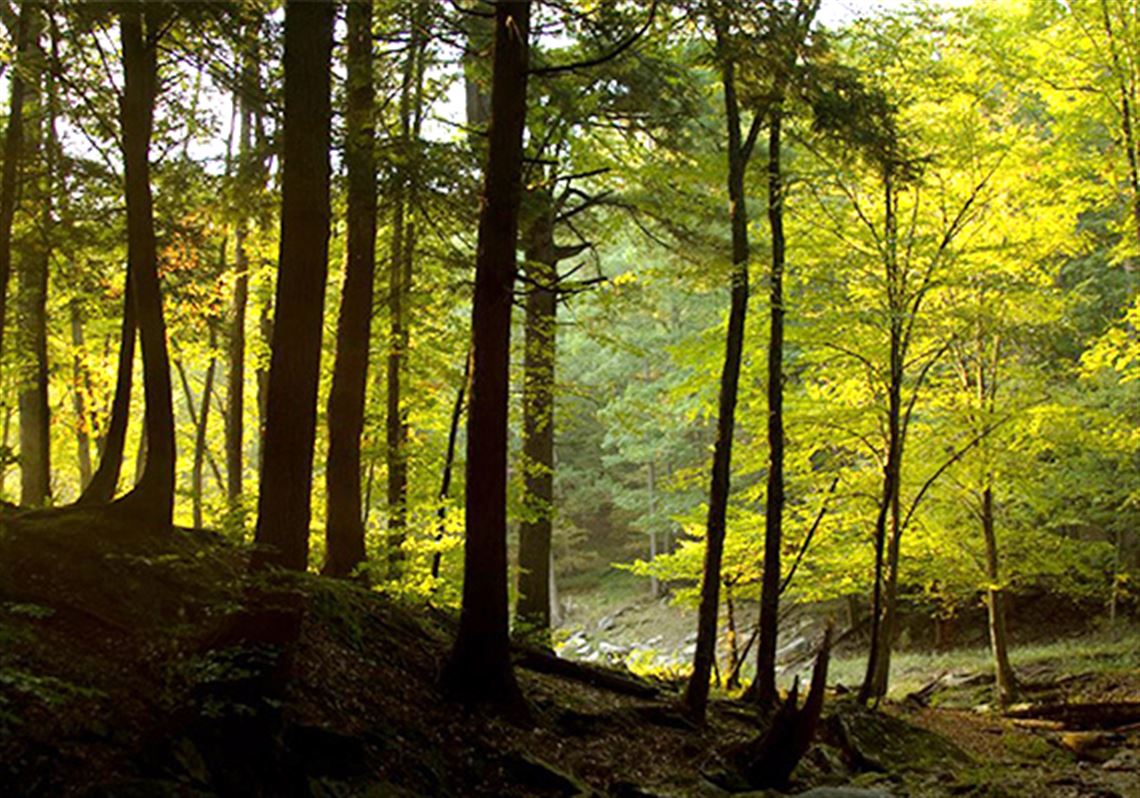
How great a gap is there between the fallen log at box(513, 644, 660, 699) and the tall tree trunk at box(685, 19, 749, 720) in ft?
1.95

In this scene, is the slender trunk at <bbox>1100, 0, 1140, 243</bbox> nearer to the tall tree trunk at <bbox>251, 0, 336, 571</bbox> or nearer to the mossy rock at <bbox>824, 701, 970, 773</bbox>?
the mossy rock at <bbox>824, 701, 970, 773</bbox>

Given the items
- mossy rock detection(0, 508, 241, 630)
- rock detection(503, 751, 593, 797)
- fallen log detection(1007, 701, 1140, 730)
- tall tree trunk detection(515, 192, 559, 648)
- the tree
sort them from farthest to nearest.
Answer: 1. fallen log detection(1007, 701, 1140, 730)
2. tall tree trunk detection(515, 192, 559, 648)
3. the tree
4. rock detection(503, 751, 593, 797)
5. mossy rock detection(0, 508, 241, 630)

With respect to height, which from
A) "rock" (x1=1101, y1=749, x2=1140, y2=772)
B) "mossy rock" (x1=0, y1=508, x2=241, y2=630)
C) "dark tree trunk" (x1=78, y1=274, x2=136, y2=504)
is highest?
"dark tree trunk" (x1=78, y1=274, x2=136, y2=504)

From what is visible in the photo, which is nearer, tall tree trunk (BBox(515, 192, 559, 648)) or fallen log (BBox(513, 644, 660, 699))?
fallen log (BBox(513, 644, 660, 699))

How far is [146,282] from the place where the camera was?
621 cm

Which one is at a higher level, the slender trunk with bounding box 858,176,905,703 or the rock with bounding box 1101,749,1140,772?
the slender trunk with bounding box 858,176,905,703

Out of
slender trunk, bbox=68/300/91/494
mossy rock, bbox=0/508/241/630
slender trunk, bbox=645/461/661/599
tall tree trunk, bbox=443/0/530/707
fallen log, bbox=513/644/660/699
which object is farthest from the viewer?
slender trunk, bbox=645/461/661/599

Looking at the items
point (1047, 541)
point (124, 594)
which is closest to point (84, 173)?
point (124, 594)

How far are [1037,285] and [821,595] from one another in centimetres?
617

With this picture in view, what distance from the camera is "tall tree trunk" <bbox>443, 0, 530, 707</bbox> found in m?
6.46

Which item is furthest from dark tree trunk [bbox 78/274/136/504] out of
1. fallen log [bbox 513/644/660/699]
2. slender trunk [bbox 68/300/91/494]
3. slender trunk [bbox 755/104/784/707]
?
slender trunk [bbox 68/300/91/494]

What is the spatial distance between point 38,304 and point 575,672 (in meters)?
8.10

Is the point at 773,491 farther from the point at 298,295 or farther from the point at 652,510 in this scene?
the point at 652,510

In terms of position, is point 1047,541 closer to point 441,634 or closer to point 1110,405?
point 1110,405
